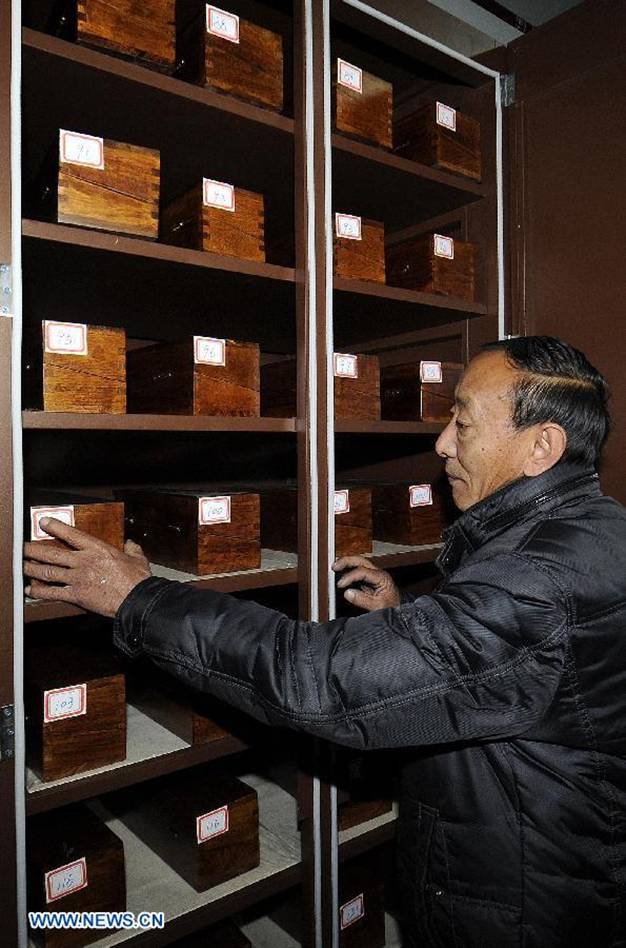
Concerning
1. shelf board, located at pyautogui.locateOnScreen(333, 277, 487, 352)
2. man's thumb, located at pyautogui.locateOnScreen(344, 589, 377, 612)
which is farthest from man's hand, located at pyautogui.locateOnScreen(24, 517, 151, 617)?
shelf board, located at pyautogui.locateOnScreen(333, 277, 487, 352)

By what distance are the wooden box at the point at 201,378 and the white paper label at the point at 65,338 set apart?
20cm

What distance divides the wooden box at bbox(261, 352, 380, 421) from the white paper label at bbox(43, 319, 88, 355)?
46cm

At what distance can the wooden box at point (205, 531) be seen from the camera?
1377 millimetres

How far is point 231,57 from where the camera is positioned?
135 centimetres

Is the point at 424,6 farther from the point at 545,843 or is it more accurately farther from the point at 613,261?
the point at 545,843

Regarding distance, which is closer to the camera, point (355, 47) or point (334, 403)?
point (334, 403)

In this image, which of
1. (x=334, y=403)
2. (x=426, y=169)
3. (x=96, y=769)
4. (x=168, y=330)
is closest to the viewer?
(x=96, y=769)

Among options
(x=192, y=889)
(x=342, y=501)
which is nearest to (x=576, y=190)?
(x=342, y=501)

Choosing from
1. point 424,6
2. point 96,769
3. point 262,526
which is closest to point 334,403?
point 262,526

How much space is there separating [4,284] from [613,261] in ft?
4.21

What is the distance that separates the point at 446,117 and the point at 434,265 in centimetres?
37

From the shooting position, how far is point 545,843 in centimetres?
100

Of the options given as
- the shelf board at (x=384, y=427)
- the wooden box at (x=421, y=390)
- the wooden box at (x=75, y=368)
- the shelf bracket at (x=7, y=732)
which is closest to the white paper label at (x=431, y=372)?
the wooden box at (x=421, y=390)

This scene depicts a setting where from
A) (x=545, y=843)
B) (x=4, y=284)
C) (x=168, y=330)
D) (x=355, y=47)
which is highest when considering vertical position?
(x=355, y=47)
